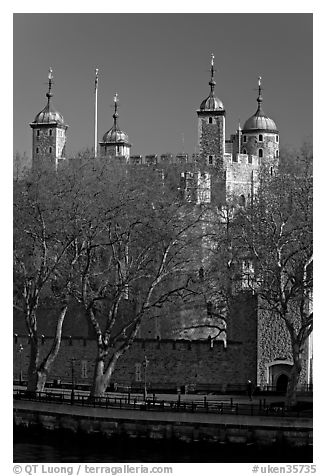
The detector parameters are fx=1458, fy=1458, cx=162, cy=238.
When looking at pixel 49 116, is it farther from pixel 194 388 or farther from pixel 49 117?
pixel 194 388

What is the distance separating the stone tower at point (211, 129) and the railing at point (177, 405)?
85.2ft

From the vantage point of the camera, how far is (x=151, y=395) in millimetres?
52656

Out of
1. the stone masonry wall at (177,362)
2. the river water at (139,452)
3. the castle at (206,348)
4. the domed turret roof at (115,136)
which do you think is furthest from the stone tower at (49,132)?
the river water at (139,452)

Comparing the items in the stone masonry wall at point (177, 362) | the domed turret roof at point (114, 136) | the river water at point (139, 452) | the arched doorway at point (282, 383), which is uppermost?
the domed turret roof at point (114, 136)

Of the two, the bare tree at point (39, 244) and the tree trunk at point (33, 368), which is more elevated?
the bare tree at point (39, 244)

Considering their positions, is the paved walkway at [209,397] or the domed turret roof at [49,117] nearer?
the paved walkway at [209,397]

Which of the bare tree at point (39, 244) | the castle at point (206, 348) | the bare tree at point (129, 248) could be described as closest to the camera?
the bare tree at point (129, 248)

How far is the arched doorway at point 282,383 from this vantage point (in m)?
53.7

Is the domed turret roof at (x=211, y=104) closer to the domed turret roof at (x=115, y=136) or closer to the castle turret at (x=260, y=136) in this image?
the castle turret at (x=260, y=136)

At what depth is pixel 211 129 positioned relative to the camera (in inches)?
2916

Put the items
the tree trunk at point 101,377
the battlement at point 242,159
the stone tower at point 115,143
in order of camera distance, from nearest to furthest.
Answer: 1. the tree trunk at point 101,377
2. the battlement at point 242,159
3. the stone tower at point 115,143

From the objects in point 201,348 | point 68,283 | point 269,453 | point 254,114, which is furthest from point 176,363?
point 254,114

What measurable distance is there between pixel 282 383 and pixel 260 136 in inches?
1155
